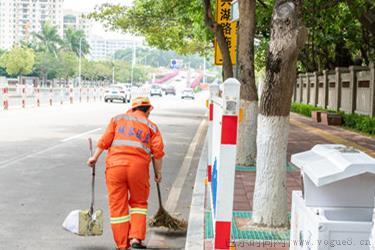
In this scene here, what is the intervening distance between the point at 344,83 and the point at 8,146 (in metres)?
17.2

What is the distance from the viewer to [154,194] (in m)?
8.61

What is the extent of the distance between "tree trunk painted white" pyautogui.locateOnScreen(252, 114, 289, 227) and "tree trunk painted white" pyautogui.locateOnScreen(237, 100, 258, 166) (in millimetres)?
4447

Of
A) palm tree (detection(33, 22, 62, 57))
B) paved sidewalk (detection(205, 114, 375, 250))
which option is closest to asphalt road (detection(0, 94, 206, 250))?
paved sidewalk (detection(205, 114, 375, 250))

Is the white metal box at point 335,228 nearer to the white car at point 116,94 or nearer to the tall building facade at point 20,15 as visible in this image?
the white car at point 116,94

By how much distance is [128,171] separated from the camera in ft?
17.7

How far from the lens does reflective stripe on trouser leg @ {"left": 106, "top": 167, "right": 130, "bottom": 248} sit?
5410 mm

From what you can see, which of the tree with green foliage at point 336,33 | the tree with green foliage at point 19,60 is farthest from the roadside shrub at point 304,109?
the tree with green foliage at point 19,60

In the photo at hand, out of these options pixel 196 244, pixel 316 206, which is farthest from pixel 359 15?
pixel 316 206

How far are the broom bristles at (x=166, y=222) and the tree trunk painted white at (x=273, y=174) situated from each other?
2.95 feet

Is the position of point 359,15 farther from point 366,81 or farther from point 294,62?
point 294,62

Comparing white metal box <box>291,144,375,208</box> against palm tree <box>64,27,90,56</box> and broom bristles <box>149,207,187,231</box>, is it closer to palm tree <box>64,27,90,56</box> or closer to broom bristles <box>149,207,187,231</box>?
broom bristles <box>149,207,187,231</box>

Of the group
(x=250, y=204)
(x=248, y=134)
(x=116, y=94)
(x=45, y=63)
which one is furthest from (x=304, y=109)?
(x=45, y=63)

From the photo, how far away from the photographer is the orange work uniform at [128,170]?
5.43 m

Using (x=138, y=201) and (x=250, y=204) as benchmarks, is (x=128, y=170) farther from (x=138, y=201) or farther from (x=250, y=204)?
(x=250, y=204)
